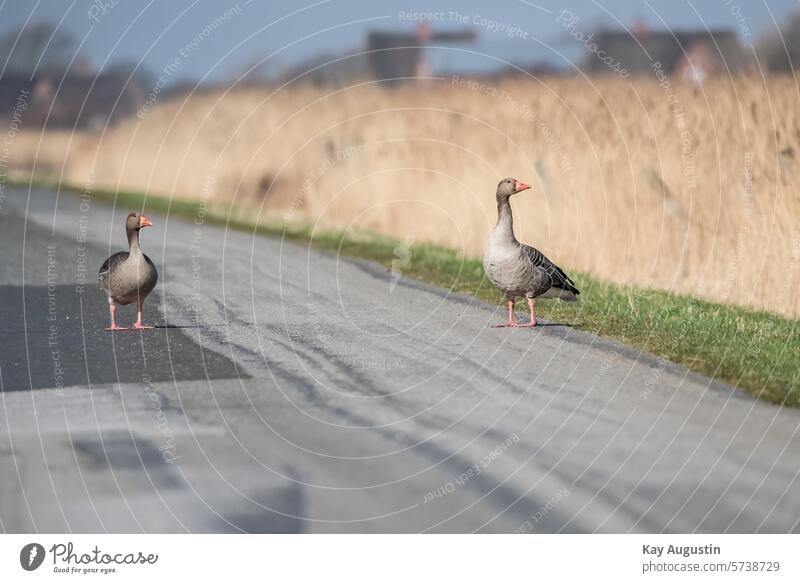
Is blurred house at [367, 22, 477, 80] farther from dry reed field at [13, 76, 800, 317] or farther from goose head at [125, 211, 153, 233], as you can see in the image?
goose head at [125, 211, 153, 233]

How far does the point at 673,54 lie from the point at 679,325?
14.8 metres

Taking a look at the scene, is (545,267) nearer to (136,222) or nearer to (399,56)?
(136,222)

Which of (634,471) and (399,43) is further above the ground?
(399,43)

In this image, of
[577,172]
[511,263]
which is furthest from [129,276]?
[577,172]

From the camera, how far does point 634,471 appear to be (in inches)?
286

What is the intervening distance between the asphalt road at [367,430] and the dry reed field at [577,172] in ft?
9.69

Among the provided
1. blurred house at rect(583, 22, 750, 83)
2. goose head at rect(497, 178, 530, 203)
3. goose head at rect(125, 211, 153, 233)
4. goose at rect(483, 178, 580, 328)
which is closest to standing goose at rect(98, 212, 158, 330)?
goose head at rect(125, 211, 153, 233)

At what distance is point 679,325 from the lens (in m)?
11.8

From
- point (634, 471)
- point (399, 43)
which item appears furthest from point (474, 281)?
point (399, 43)

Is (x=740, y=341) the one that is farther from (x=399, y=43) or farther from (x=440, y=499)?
(x=399, y=43)

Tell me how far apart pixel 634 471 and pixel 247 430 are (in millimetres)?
2535

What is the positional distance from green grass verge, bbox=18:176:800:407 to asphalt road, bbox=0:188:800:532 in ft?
1.25

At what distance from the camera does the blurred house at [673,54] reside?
15.2 meters
